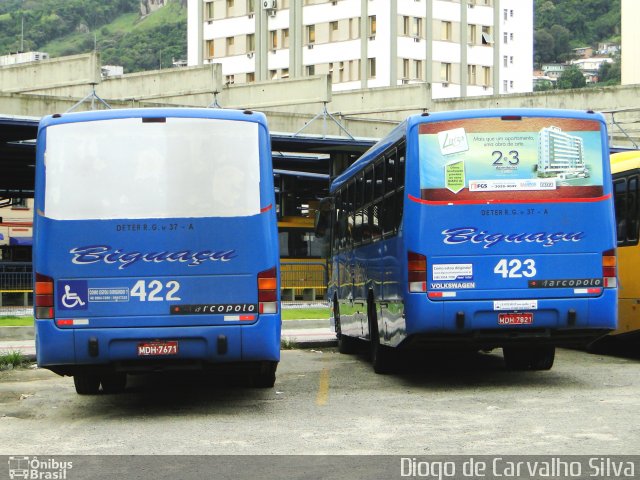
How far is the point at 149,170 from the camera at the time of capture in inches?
480

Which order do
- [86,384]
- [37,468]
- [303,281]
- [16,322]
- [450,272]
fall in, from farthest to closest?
[303,281]
[16,322]
[86,384]
[450,272]
[37,468]

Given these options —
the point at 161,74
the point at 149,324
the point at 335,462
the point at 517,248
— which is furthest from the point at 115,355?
the point at 161,74

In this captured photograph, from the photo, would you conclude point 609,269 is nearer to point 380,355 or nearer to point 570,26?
point 380,355

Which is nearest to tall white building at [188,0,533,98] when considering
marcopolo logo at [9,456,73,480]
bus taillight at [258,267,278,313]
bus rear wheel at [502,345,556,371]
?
bus rear wheel at [502,345,556,371]

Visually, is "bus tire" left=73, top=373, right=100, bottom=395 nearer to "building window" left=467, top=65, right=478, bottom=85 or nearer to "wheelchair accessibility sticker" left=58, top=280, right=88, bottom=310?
"wheelchair accessibility sticker" left=58, top=280, right=88, bottom=310

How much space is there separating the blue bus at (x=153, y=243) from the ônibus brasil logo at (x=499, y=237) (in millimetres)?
2682

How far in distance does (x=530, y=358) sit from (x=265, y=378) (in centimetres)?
421

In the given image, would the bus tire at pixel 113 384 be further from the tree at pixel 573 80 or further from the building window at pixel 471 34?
the tree at pixel 573 80

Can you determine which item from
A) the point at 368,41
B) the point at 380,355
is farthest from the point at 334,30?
the point at 380,355

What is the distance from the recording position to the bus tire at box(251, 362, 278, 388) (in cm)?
1358

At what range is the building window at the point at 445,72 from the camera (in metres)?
98.1

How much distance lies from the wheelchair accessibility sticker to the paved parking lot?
1086 millimetres

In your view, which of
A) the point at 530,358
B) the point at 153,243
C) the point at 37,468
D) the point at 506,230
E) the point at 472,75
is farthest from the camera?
the point at 472,75

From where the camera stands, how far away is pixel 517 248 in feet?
46.9
